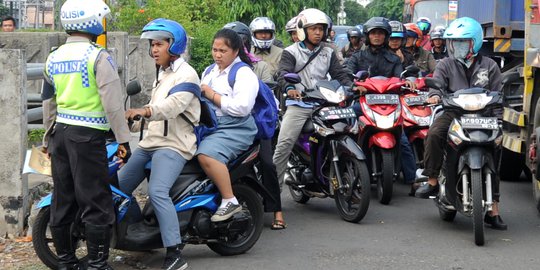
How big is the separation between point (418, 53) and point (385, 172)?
3685mm

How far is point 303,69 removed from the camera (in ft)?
29.0

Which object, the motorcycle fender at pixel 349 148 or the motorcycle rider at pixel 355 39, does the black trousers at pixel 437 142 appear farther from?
the motorcycle rider at pixel 355 39

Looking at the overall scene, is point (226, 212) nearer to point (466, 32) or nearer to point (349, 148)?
point (349, 148)

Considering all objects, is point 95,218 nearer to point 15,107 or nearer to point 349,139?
point 15,107

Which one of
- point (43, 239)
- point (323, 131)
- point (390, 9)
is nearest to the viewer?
point (43, 239)

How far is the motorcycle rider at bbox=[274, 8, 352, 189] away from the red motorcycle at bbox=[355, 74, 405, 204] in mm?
288

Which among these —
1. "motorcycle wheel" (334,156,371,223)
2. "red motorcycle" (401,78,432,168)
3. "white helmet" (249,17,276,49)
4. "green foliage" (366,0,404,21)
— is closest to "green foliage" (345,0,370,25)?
"green foliage" (366,0,404,21)

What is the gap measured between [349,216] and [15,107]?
9.72 ft

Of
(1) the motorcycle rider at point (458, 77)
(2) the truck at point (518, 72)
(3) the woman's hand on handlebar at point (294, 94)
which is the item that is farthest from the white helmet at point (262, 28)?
(1) the motorcycle rider at point (458, 77)

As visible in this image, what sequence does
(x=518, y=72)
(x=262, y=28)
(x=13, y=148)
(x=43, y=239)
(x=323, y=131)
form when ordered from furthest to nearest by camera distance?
(x=262, y=28)
(x=518, y=72)
(x=323, y=131)
(x=13, y=148)
(x=43, y=239)

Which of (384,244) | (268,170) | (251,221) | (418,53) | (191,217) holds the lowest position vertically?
(384,244)

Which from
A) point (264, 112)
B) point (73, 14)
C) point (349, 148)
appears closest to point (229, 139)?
point (264, 112)

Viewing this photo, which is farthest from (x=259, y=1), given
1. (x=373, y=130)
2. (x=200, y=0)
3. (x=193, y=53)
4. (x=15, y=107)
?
(x=15, y=107)

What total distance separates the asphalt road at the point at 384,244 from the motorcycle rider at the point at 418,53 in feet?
10.2
